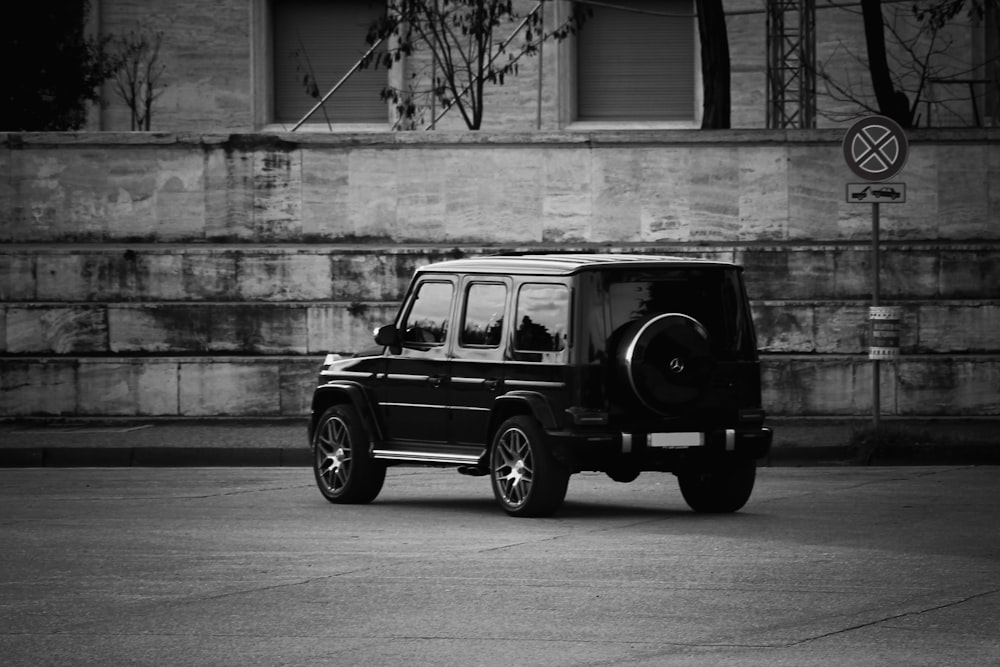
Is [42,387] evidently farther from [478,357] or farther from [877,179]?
[478,357]

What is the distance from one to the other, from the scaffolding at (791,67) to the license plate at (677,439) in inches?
572

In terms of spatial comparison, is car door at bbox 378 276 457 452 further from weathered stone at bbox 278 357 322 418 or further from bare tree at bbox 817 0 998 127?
bare tree at bbox 817 0 998 127

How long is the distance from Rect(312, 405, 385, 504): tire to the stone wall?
8176 mm

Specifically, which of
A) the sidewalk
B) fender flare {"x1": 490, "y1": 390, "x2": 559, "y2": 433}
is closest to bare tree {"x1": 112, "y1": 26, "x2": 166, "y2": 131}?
the sidewalk

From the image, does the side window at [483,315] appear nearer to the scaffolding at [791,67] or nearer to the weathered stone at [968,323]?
the weathered stone at [968,323]

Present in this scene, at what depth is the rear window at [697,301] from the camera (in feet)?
41.8

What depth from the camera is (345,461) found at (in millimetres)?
13914

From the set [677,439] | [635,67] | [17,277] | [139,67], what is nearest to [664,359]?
[677,439]

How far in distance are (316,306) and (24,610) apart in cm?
1393

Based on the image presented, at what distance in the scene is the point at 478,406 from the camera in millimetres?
13156

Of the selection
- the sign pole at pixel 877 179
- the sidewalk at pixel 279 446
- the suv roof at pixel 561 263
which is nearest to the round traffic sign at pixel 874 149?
the sign pole at pixel 877 179

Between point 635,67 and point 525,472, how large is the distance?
2002 centimetres

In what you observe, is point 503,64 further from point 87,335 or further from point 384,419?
point 384,419

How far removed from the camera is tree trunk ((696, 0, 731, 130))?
24.5 m
